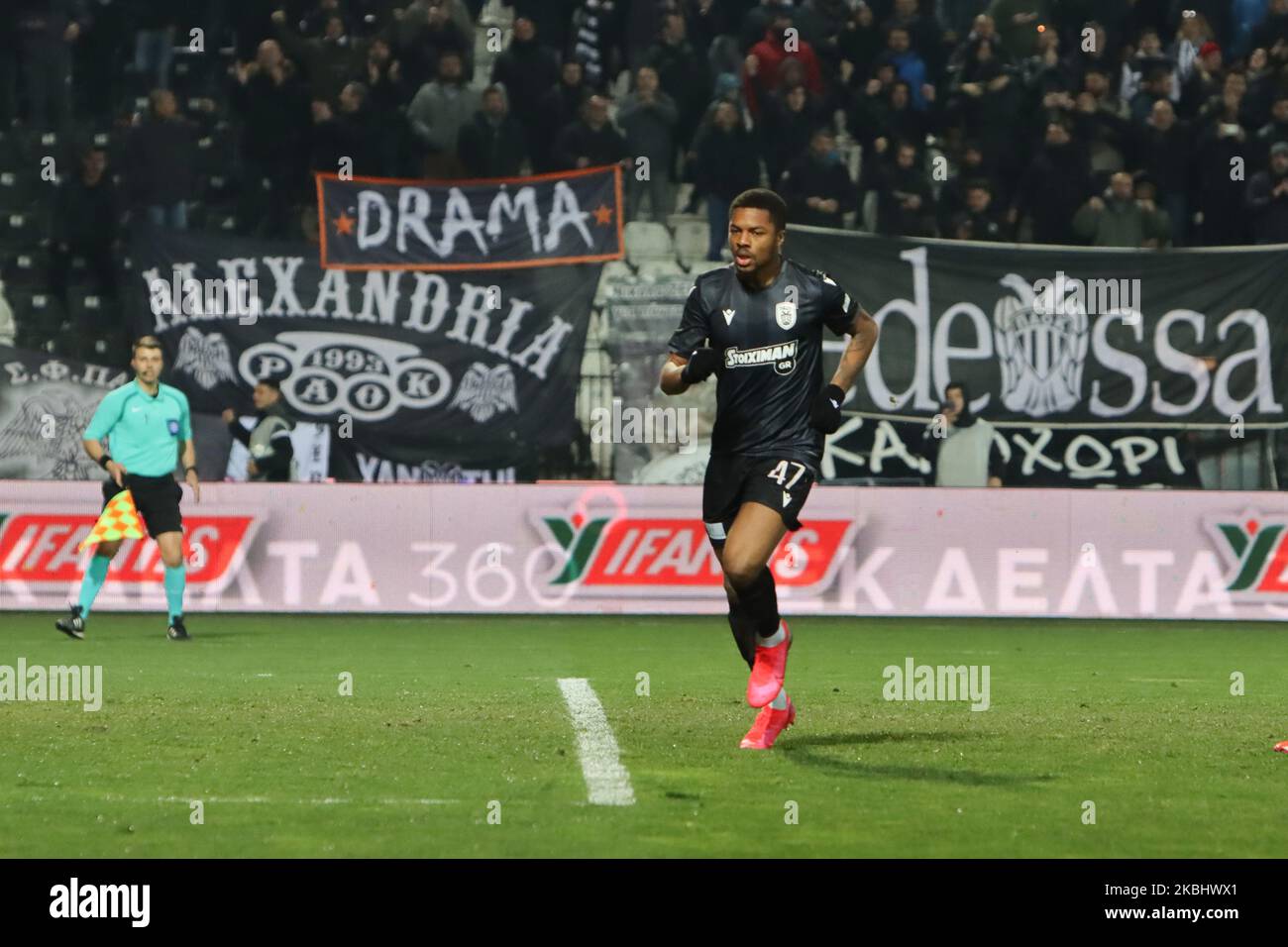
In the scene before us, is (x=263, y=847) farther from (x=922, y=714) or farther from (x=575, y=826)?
(x=922, y=714)

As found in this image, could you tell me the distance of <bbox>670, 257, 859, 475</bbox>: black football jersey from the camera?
8.73 m

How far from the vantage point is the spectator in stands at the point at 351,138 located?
64.3 ft

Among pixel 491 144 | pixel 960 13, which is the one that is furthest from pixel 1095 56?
pixel 491 144

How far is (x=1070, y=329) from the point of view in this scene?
61.4 ft

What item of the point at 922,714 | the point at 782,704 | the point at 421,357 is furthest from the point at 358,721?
the point at 421,357

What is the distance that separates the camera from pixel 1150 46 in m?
20.8

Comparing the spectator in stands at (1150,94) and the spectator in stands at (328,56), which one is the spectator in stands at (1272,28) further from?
the spectator in stands at (328,56)

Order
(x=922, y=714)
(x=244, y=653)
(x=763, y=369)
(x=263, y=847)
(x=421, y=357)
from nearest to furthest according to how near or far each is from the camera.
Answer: (x=263, y=847), (x=763, y=369), (x=922, y=714), (x=244, y=653), (x=421, y=357)

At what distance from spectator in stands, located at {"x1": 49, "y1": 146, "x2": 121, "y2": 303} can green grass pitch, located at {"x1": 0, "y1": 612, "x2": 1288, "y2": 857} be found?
5301mm

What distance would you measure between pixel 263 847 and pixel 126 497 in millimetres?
9285

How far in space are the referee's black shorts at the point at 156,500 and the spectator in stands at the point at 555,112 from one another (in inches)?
244

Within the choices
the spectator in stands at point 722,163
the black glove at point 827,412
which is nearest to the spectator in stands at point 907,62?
the spectator in stands at point 722,163

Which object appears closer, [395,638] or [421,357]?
[395,638]

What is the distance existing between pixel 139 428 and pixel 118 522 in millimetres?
692
